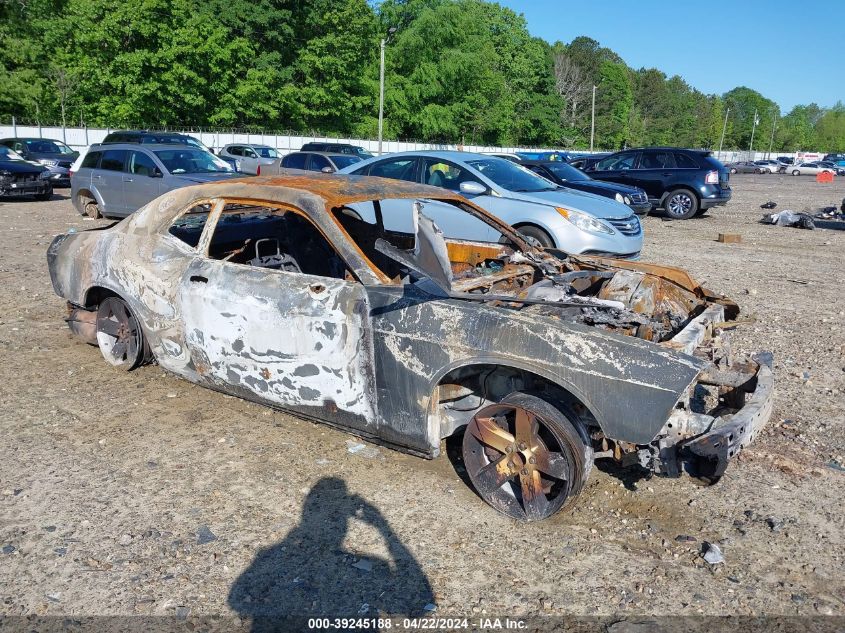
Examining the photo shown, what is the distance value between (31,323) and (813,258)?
1195cm

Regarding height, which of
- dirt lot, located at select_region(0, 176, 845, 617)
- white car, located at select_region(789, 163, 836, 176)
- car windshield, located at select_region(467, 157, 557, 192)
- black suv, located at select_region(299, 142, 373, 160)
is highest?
white car, located at select_region(789, 163, 836, 176)

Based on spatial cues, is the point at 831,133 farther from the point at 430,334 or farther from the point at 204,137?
the point at 430,334

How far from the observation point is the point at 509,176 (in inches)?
384

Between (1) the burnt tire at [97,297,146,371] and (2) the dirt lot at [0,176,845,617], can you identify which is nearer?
(2) the dirt lot at [0,176,845,617]

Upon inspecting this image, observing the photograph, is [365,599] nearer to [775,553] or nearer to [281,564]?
[281,564]

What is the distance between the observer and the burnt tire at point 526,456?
3334 millimetres

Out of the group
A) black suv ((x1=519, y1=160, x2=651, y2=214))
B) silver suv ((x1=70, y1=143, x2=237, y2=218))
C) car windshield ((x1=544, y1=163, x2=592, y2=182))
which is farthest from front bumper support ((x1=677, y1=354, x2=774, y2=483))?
car windshield ((x1=544, y1=163, x2=592, y2=182))

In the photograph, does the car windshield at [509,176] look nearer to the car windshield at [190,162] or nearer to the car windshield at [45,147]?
the car windshield at [190,162]

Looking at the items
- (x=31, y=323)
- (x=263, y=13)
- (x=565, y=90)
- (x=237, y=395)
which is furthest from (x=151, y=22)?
(x=565, y=90)

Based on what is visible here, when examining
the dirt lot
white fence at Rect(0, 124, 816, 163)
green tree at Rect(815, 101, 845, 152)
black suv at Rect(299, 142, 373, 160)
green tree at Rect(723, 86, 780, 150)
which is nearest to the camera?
the dirt lot

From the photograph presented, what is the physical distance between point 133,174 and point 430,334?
11.6 meters

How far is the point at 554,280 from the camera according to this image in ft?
15.1

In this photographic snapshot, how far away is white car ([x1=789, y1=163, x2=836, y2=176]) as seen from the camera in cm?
5688

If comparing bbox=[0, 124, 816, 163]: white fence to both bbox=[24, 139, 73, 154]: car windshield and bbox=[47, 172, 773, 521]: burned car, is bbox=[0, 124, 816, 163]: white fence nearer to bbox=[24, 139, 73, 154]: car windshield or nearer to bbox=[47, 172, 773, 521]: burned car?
bbox=[24, 139, 73, 154]: car windshield
